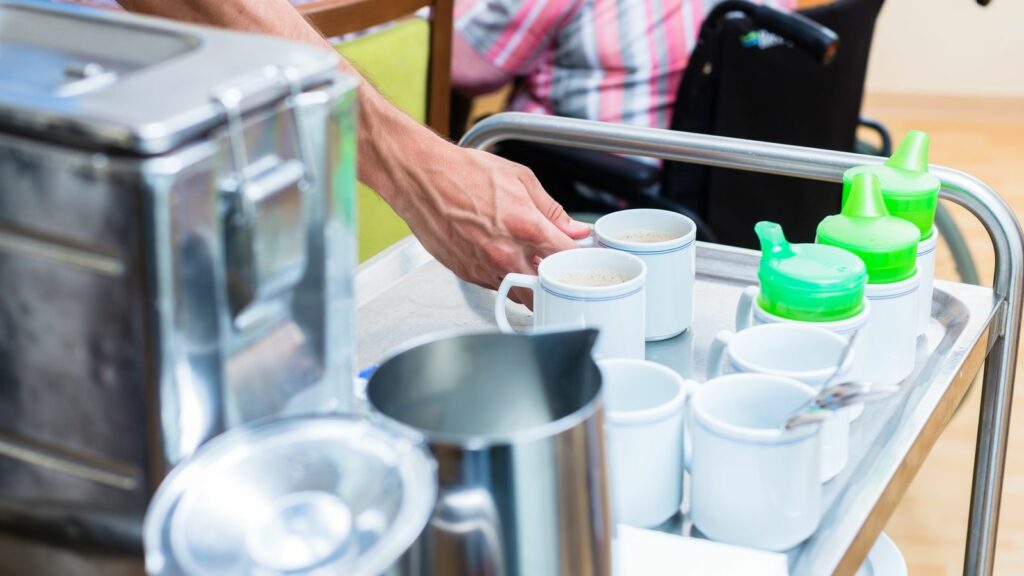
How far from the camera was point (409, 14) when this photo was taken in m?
1.71

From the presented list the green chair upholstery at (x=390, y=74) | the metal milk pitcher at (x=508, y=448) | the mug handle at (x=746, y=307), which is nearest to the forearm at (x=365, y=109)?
the mug handle at (x=746, y=307)

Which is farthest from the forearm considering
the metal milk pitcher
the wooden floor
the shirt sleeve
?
the wooden floor

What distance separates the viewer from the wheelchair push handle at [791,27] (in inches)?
60.9

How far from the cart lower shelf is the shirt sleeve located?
790mm

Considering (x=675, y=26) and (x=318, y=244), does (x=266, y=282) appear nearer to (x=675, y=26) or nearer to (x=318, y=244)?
(x=318, y=244)

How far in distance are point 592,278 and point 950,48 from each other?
3.30 m

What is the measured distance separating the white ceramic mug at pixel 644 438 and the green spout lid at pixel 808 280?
11cm

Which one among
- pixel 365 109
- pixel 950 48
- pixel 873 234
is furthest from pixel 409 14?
pixel 950 48

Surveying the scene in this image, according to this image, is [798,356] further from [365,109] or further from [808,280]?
[365,109]

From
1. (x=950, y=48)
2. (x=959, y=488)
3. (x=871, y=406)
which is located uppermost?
(x=871, y=406)

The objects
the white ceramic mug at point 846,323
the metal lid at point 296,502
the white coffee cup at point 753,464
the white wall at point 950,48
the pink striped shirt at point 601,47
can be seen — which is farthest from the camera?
the white wall at point 950,48

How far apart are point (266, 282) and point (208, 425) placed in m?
0.07

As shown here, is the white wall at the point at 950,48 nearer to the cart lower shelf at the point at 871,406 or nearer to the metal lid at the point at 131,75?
the cart lower shelf at the point at 871,406

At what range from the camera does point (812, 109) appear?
5.95 ft
